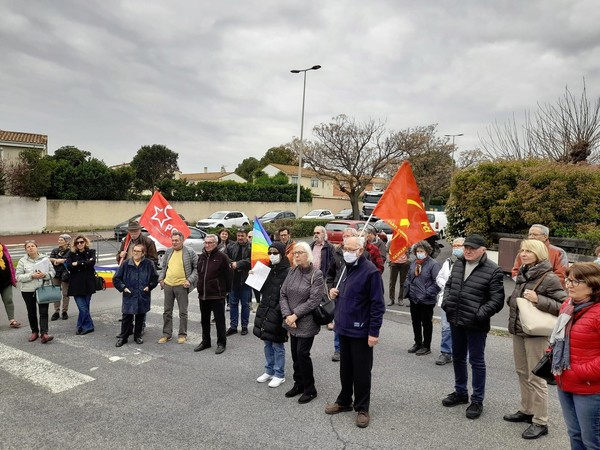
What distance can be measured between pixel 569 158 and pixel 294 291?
17800mm

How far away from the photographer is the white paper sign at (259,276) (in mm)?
5650

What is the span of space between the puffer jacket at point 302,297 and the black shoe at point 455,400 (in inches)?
62.6

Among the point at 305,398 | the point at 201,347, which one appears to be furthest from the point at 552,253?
the point at 201,347

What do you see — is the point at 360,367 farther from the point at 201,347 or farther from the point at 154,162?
the point at 154,162

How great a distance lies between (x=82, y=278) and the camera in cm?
714

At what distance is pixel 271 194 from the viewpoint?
1692 inches

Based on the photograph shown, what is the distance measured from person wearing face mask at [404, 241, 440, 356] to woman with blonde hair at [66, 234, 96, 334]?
5223 millimetres

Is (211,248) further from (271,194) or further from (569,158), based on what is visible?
(271,194)

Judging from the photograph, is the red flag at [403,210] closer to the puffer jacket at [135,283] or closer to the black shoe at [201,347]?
the black shoe at [201,347]

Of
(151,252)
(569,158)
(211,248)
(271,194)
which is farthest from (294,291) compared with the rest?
(271,194)

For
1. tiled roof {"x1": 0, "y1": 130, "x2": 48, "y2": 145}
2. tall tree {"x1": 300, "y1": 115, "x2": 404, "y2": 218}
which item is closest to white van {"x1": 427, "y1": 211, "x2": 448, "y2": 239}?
tall tree {"x1": 300, "y1": 115, "x2": 404, "y2": 218}

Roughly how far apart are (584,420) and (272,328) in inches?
123

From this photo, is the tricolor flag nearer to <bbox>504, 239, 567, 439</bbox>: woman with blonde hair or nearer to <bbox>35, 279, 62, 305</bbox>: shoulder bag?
<bbox>35, 279, 62, 305</bbox>: shoulder bag

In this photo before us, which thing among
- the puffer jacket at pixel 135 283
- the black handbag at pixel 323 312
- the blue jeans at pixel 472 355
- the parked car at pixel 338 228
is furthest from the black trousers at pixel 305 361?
the parked car at pixel 338 228
